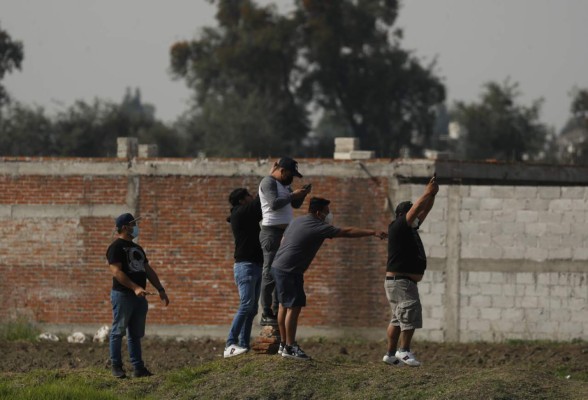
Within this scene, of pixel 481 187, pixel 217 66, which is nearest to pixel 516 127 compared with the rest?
pixel 217 66

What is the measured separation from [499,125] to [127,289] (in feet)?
185

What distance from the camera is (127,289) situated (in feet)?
44.1

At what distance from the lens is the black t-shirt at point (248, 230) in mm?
13727

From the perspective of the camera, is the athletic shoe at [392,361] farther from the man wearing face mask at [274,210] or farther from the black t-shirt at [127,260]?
the black t-shirt at [127,260]

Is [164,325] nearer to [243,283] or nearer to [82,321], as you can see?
[82,321]

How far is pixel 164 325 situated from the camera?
2070 cm

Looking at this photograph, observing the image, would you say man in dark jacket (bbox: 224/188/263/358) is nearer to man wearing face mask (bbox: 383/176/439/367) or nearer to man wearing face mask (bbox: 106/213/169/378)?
man wearing face mask (bbox: 106/213/169/378)

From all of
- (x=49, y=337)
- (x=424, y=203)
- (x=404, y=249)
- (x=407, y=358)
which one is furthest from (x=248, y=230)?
(x=49, y=337)

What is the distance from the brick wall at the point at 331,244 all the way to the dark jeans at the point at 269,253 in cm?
667

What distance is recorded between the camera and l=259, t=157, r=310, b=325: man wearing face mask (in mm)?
13242

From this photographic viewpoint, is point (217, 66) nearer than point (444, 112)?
Yes

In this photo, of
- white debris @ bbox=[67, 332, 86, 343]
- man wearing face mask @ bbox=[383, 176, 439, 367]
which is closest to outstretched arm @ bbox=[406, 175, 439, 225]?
man wearing face mask @ bbox=[383, 176, 439, 367]

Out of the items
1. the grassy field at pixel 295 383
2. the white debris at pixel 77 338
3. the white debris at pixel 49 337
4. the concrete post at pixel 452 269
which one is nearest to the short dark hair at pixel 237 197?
the grassy field at pixel 295 383

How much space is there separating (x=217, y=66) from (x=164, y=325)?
45.6m
